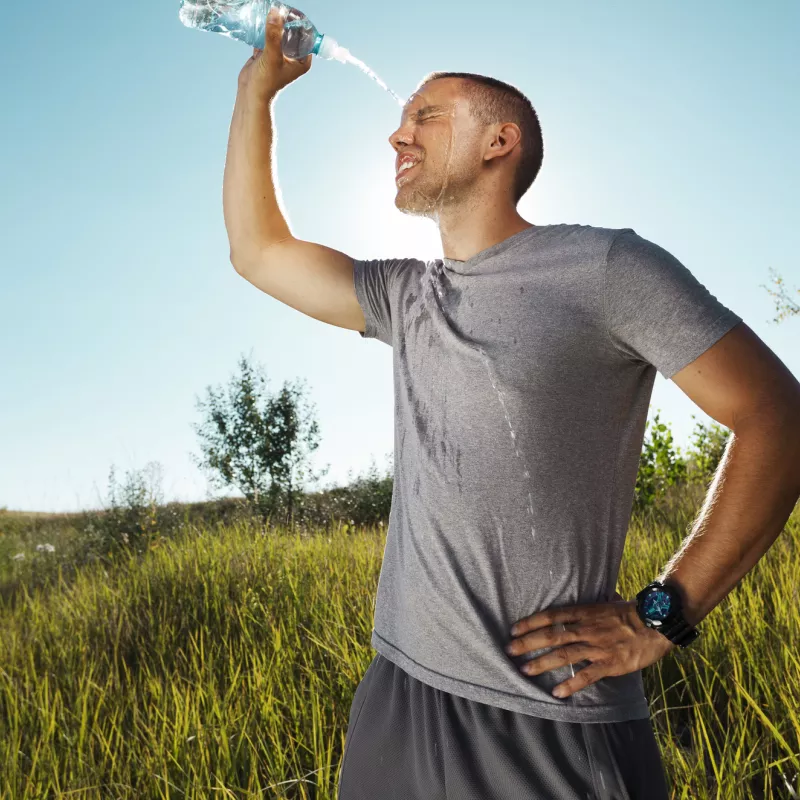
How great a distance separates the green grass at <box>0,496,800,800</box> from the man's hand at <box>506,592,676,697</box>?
3.99ft

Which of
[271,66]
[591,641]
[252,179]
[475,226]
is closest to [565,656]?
[591,641]

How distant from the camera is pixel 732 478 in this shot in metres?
1.65

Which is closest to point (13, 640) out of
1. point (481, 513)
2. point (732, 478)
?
point (481, 513)

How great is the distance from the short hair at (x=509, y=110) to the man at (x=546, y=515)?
16.9 inches

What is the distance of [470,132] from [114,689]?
357cm

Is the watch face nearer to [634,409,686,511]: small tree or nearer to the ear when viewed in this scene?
the ear

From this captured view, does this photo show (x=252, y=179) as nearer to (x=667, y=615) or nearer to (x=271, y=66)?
(x=271, y=66)

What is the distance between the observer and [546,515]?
1763 millimetres

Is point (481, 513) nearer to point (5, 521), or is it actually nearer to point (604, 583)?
point (604, 583)

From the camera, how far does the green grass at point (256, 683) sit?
10.0ft

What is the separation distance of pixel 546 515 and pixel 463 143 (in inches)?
46.2

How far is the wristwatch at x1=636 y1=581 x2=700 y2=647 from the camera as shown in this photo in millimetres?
1646

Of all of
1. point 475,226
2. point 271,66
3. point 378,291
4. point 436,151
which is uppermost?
point 271,66

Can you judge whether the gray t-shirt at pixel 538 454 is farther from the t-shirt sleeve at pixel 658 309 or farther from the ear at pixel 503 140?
the ear at pixel 503 140
